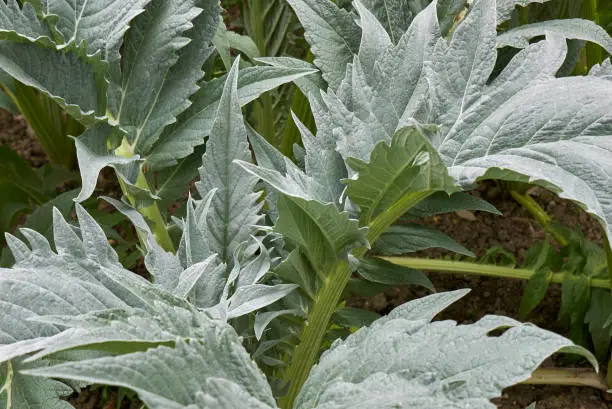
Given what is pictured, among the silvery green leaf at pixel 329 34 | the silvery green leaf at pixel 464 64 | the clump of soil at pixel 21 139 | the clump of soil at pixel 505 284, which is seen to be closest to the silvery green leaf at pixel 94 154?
the silvery green leaf at pixel 329 34

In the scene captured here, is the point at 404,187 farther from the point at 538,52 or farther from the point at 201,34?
the point at 201,34

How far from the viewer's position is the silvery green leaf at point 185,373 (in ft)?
1.81

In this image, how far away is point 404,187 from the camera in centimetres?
81

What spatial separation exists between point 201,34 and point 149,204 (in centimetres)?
23

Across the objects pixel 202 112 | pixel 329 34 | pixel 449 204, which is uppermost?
pixel 329 34

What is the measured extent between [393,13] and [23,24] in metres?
0.46

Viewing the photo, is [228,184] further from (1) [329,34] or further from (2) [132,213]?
(1) [329,34]

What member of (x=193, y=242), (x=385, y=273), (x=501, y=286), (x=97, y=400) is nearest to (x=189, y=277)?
(x=193, y=242)

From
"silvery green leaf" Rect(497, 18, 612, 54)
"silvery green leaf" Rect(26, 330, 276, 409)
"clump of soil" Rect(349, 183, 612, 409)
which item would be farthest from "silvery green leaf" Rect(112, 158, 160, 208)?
"clump of soil" Rect(349, 183, 612, 409)

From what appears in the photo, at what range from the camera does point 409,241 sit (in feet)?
3.33

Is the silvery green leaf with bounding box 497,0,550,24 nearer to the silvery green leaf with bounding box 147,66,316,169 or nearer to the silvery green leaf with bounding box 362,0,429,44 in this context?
the silvery green leaf with bounding box 362,0,429,44

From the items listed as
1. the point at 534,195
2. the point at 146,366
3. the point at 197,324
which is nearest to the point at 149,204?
the point at 197,324

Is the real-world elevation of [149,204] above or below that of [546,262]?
above

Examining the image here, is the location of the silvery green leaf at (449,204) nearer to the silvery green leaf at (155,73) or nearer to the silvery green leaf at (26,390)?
the silvery green leaf at (155,73)
